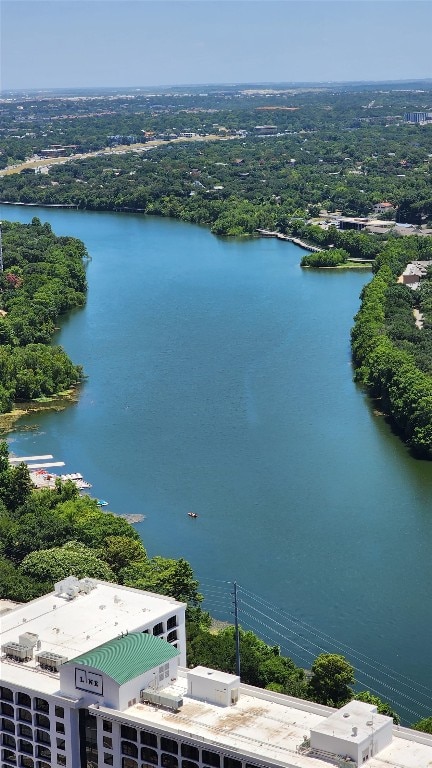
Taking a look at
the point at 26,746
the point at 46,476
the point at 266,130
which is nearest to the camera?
the point at 26,746

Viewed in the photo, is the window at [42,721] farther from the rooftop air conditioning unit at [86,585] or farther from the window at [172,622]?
the rooftop air conditioning unit at [86,585]

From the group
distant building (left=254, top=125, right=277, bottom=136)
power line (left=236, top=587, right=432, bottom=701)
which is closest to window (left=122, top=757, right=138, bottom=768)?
power line (left=236, top=587, right=432, bottom=701)

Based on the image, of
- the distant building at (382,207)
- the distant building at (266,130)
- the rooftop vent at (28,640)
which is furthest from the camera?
the distant building at (266,130)

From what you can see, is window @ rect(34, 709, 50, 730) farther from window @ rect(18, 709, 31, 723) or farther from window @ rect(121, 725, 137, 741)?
window @ rect(121, 725, 137, 741)

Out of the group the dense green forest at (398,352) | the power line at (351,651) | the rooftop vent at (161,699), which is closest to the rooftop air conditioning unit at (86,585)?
the rooftop vent at (161,699)

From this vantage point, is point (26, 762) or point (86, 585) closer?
point (26, 762)

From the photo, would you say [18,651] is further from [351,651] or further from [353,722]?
[351,651]

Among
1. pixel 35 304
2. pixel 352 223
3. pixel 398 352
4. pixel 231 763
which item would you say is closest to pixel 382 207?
pixel 352 223
